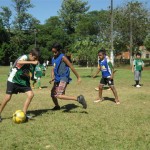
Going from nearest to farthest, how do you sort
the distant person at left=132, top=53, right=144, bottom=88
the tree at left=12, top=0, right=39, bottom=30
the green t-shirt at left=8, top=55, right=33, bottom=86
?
1. the green t-shirt at left=8, top=55, right=33, bottom=86
2. the distant person at left=132, top=53, right=144, bottom=88
3. the tree at left=12, top=0, right=39, bottom=30

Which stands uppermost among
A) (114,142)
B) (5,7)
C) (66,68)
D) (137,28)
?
(5,7)

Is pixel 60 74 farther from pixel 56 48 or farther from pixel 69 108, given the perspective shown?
pixel 69 108

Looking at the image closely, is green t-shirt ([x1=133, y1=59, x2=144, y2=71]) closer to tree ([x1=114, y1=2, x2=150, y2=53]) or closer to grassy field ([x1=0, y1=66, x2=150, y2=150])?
grassy field ([x1=0, y1=66, x2=150, y2=150])

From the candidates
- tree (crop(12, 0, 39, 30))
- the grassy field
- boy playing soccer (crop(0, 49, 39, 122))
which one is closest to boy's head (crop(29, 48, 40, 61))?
boy playing soccer (crop(0, 49, 39, 122))

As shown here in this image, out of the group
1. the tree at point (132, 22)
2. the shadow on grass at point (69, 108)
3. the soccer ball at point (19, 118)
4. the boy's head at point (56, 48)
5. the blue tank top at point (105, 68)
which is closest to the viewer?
the soccer ball at point (19, 118)

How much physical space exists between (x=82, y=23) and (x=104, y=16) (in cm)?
1150

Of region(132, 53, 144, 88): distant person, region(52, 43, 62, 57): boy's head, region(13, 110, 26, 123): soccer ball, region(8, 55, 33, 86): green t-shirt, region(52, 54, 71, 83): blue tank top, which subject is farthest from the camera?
region(132, 53, 144, 88): distant person

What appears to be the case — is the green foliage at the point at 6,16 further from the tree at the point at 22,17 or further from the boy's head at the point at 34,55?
the boy's head at the point at 34,55

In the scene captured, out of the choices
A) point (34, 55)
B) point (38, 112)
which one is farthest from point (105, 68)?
point (34, 55)

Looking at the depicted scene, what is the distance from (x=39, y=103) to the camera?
1097cm

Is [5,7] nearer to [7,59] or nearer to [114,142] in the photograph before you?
[7,59]

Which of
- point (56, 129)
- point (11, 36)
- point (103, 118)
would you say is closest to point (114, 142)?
point (56, 129)

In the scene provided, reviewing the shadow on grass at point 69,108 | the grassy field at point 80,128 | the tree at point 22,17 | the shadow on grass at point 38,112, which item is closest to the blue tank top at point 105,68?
the grassy field at point 80,128

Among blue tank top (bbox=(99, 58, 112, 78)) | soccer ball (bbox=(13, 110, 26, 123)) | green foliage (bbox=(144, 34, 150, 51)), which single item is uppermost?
green foliage (bbox=(144, 34, 150, 51))
